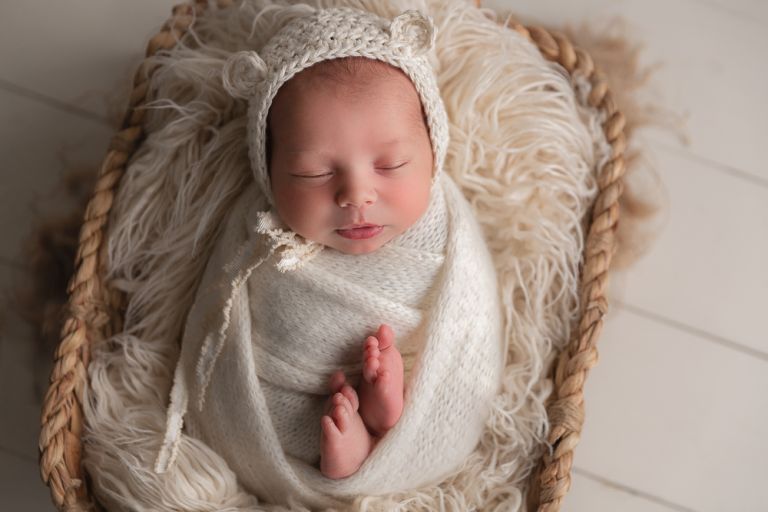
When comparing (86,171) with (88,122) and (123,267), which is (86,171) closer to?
(88,122)

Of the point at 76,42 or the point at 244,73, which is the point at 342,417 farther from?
the point at 76,42

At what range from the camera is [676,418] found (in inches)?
63.8

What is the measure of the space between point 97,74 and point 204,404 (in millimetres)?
816

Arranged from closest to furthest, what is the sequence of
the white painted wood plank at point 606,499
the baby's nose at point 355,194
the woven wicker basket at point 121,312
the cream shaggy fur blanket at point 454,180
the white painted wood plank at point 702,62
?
the baby's nose at point 355,194 → the woven wicker basket at point 121,312 → the cream shaggy fur blanket at point 454,180 → the white painted wood plank at point 606,499 → the white painted wood plank at point 702,62

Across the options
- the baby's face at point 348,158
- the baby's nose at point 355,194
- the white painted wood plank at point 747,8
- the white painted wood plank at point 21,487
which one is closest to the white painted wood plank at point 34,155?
the white painted wood plank at point 21,487

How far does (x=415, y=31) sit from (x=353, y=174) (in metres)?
0.25

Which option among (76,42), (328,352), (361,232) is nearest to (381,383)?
(328,352)

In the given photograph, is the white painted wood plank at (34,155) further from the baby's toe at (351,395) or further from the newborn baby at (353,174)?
the baby's toe at (351,395)

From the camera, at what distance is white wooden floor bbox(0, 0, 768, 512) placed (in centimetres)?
161

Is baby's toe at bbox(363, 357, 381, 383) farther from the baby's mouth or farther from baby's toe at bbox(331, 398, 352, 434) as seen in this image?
the baby's mouth

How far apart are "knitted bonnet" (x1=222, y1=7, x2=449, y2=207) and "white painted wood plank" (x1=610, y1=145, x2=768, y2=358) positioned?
571 mm

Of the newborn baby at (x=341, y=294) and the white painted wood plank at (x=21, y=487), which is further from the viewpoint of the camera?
the white painted wood plank at (x=21, y=487)

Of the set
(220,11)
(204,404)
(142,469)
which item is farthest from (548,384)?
(220,11)

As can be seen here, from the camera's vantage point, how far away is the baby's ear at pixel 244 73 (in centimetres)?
130
